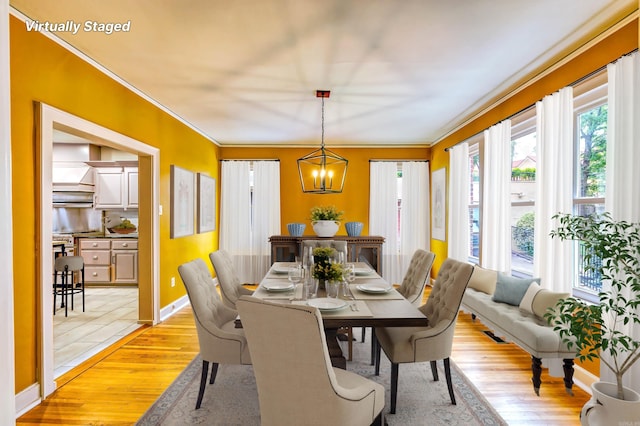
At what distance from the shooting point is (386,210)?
6.16 metres

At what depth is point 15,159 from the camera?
2.18m

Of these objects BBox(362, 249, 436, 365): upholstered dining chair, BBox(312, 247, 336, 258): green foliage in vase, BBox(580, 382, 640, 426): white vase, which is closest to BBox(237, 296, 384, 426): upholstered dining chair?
BBox(312, 247, 336, 258): green foliage in vase

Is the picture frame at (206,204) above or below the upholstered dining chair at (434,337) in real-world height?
above

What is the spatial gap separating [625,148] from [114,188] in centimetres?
683

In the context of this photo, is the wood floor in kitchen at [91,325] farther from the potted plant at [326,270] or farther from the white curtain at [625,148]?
the white curtain at [625,148]

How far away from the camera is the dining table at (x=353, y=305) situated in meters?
1.89

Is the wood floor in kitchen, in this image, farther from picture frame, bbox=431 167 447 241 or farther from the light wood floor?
picture frame, bbox=431 167 447 241

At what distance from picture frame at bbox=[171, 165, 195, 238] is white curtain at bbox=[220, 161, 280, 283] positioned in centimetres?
116

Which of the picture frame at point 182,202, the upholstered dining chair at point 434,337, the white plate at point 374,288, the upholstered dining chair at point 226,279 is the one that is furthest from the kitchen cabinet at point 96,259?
the upholstered dining chair at point 434,337

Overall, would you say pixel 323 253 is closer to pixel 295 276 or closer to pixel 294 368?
pixel 295 276

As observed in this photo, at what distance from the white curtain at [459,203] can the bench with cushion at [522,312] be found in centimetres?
76

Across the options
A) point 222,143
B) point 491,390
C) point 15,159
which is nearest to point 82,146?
point 222,143

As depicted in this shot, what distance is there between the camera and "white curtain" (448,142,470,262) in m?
4.61

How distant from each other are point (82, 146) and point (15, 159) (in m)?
4.65
